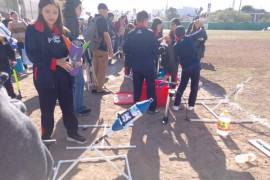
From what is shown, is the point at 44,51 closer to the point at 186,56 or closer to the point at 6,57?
the point at 6,57

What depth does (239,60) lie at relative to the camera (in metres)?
13.3

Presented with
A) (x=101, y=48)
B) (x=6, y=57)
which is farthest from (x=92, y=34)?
(x=6, y=57)

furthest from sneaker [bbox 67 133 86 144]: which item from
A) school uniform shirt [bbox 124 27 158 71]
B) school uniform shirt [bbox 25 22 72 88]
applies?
school uniform shirt [bbox 124 27 158 71]

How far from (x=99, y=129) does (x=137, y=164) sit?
148 centimetres

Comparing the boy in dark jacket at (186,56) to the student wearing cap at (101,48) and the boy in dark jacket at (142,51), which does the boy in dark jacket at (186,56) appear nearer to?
the boy in dark jacket at (142,51)

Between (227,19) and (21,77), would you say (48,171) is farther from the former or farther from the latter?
(227,19)

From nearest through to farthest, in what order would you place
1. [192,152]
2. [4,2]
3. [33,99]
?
1. [192,152]
2. [33,99]
3. [4,2]

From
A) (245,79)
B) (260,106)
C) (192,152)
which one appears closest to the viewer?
(192,152)

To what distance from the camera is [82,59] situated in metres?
5.61

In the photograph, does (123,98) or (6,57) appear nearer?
(6,57)

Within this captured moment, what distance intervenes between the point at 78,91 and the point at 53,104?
1.50m

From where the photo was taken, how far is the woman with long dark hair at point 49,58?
3.69m

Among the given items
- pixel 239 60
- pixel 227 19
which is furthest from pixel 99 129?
pixel 227 19

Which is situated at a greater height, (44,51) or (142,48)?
(44,51)
